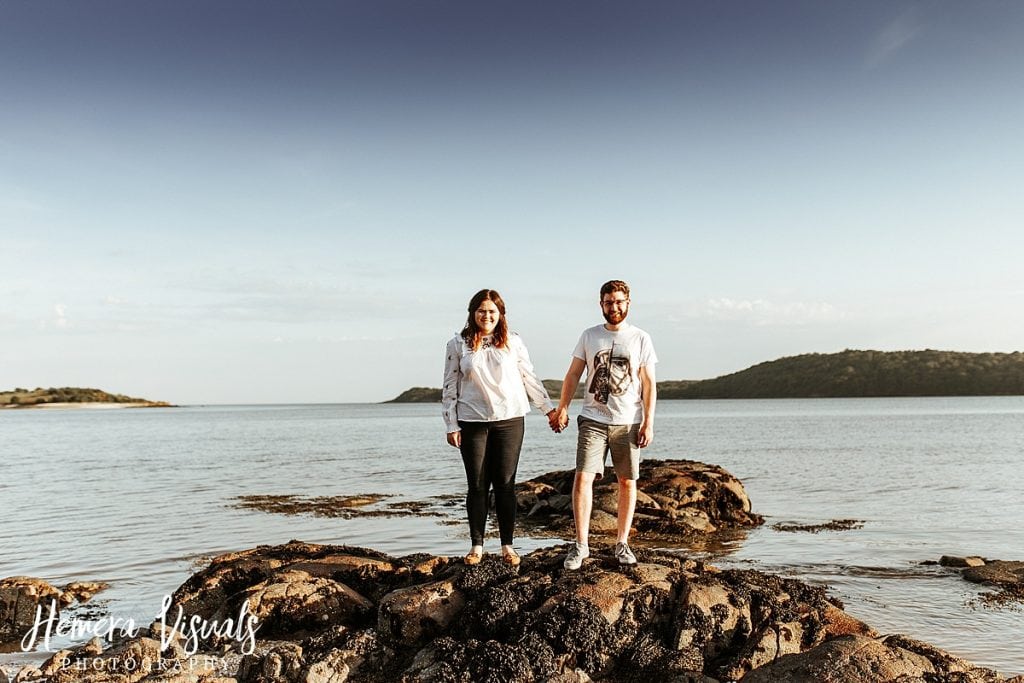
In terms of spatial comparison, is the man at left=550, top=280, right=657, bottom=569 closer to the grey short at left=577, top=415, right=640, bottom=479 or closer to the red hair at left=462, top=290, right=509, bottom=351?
the grey short at left=577, top=415, right=640, bottom=479

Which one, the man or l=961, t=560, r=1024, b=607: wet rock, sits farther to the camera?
l=961, t=560, r=1024, b=607: wet rock

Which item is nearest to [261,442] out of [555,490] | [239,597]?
[555,490]

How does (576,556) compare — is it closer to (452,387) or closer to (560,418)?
(560,418)

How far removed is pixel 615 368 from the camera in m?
7.10

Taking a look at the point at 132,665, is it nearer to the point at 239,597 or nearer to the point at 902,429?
the point at 239,597

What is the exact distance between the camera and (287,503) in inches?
753

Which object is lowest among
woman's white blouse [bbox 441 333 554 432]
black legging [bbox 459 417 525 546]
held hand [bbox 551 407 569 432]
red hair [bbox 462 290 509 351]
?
black legging [bbox 459 417 525 546]

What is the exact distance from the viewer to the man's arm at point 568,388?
7306 mm

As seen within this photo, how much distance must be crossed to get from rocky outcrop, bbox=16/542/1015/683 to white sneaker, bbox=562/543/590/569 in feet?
0.25

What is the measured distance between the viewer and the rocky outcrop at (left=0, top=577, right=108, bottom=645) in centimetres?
825

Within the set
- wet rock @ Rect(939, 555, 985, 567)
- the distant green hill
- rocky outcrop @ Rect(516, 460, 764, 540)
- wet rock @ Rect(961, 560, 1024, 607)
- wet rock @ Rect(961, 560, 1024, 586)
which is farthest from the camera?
the distant green hill

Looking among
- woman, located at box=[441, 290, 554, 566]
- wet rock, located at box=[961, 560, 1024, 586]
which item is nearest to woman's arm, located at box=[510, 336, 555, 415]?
woman, located at box=[441, 290, 554, 566]

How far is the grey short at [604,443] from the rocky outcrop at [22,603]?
608 centimetres

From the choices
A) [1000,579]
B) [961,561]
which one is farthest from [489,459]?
[961,561]
